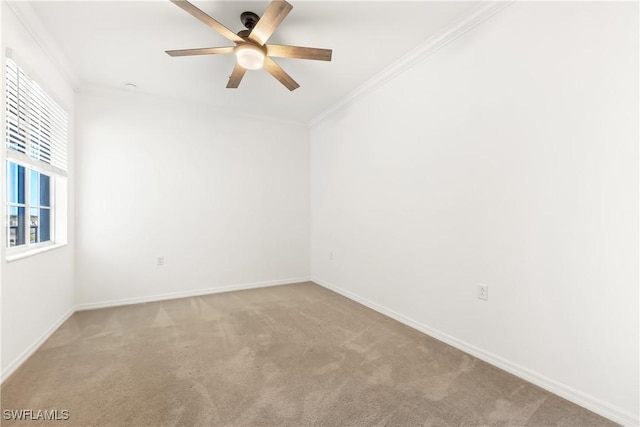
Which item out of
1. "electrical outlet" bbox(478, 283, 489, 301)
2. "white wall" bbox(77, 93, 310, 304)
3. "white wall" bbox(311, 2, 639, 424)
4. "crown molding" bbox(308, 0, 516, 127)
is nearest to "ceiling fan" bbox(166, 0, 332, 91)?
"crown molding" bbox(308, 0, 516, 127)

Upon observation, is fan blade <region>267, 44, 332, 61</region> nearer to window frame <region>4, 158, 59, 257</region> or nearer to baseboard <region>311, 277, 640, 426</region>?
window frame <region>4, 158, 59, 257</region>

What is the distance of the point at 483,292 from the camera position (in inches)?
84.1

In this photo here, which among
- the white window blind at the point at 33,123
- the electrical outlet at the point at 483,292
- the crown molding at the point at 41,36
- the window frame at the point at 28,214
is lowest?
the electrical outlet at the point at 483,292

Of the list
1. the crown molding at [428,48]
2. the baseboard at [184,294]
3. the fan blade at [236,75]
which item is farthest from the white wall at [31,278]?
the crown molding at [428,48]

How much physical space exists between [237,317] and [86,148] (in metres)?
2.60

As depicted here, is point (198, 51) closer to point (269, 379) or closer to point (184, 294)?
point (269, 379)

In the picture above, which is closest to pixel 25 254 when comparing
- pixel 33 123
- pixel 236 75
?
pixel 33 123

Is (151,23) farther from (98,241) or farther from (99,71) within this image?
(98,241)

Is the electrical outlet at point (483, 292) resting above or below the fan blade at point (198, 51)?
below

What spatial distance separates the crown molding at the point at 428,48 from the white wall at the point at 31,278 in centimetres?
294

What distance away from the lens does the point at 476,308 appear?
7.17ft

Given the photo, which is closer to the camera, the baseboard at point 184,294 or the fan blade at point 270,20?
the fan blade at point 270,20

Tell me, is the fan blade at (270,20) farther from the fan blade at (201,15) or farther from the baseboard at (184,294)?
the baseboard at (184,294)

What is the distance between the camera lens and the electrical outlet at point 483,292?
211 centimetres
